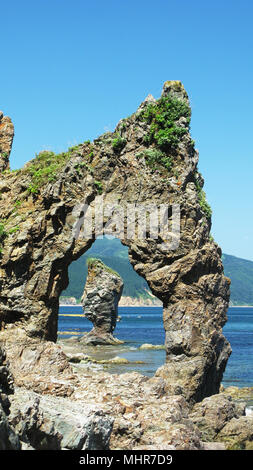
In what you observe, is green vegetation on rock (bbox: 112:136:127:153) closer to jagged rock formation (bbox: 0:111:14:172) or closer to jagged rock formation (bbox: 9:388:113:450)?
jagged rock formation (bbox: 0:111:14:172)

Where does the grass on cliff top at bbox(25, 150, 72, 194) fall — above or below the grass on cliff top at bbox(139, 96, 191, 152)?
below

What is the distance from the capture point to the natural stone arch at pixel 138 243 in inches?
1014

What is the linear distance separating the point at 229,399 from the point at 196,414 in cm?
231

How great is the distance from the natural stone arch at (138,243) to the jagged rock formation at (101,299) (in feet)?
133

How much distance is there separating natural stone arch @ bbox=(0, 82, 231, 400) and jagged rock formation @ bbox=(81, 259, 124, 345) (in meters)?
40.6

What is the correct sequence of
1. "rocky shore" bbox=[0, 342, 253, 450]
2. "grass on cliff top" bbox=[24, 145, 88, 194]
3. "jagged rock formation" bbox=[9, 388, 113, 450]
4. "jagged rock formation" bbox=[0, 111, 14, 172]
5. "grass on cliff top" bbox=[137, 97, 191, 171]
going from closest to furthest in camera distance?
"jagged rock formation" bbox=[9, 388, 113, 450] < "rocky shore" bbox=[0, 342, 253, 450] < "grass on cliff top" bbox=[137, 97, 191, 171] < "grass on cliff top" bbox=[24, 145, 88, 194] < "jagged rock formation" bbox=[0, 111, 14, 172]

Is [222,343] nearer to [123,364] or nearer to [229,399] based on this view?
[229,399]

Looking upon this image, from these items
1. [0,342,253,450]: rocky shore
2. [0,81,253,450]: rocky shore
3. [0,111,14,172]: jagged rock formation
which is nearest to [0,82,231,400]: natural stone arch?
[0,81,253,450]: rocky shore

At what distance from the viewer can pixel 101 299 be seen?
68125 mm

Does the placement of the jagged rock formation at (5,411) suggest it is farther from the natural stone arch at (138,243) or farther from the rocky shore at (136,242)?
the natural stone arch at (138,243)

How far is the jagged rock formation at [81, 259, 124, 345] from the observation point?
223 feet

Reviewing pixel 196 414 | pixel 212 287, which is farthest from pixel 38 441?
pixel 212 287

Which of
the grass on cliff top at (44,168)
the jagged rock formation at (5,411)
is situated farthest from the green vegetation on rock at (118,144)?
the jagged rock formation at (5,411)
